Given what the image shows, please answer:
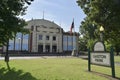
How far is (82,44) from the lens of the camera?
9525 cm

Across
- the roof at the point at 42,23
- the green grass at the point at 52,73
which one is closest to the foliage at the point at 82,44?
the roof at the point at 42,23

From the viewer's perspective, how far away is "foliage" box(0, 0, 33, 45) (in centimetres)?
1925

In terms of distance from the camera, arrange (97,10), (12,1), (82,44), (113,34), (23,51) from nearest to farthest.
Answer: (12,1), (97,10), (113,34), (23,51), (82,44)

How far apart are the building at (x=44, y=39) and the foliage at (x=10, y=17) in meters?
Result: 48.1

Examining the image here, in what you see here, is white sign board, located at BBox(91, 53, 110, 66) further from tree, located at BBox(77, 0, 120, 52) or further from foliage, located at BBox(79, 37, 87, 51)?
foliage, located at BBox(79, 37, 87, 51)

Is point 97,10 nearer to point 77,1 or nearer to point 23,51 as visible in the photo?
point 77,1

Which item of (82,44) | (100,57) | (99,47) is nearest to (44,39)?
(82,44)

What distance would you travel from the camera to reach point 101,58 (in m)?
16.2

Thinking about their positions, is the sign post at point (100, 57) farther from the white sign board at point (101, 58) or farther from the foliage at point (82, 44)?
the foliage at point (82, 44)

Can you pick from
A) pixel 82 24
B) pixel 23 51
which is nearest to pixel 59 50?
pixel 23 51

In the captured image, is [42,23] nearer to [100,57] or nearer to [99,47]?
[99,47]

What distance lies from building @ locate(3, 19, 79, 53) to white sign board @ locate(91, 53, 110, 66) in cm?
5290

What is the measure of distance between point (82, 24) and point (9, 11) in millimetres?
12493

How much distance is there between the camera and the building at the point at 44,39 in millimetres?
70750
